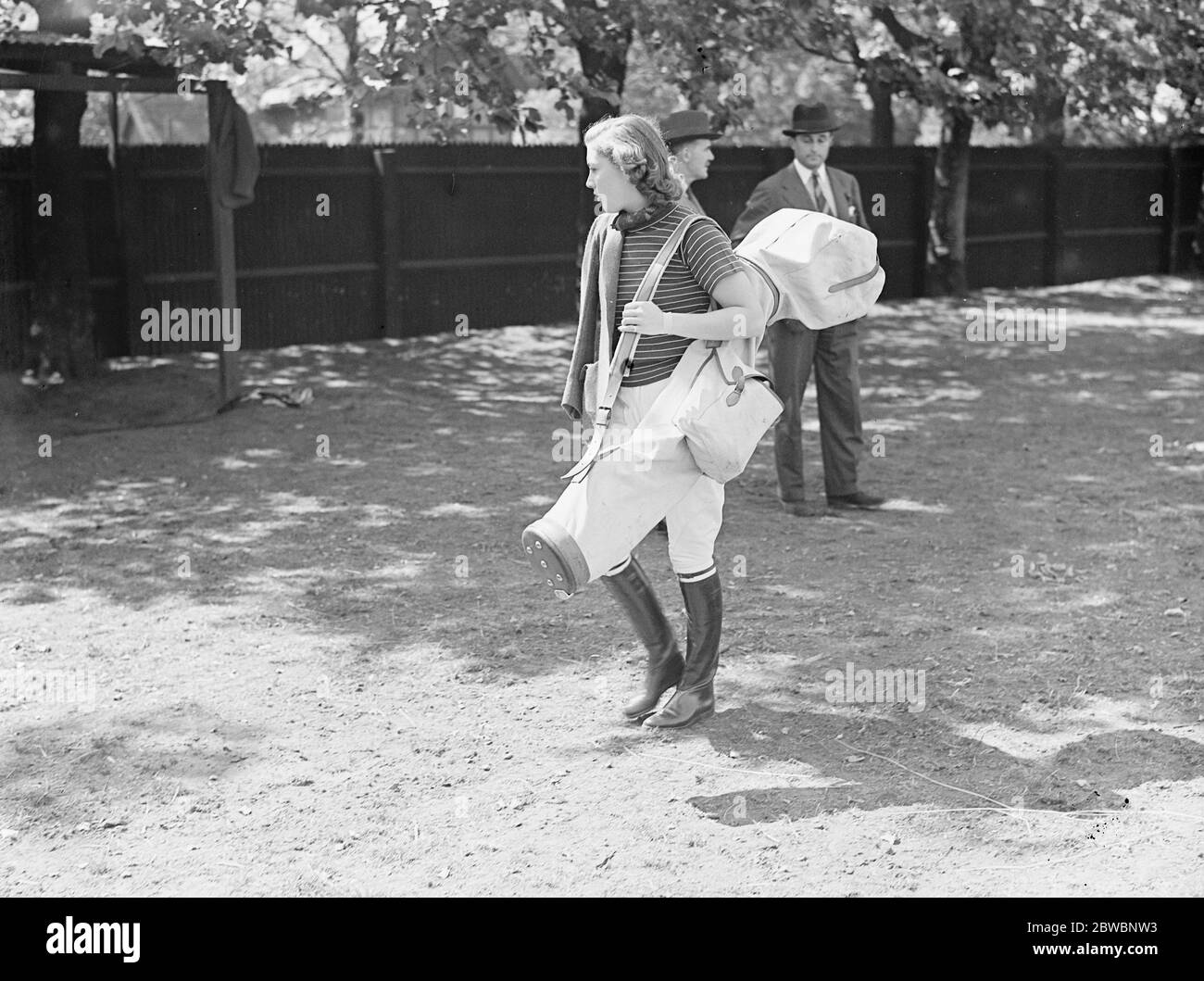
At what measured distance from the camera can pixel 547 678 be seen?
5.54 m

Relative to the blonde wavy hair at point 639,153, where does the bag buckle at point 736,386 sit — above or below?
below

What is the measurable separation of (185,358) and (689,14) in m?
5.19

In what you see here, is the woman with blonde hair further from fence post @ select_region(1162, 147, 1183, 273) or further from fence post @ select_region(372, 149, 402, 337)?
fence post @ select_region(1162, 147, 1183, 273)

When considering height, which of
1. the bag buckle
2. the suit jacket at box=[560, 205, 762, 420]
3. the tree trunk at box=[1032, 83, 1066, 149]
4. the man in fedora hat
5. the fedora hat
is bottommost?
the bag buckle

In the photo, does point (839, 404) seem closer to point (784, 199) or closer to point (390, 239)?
point (784, 199)

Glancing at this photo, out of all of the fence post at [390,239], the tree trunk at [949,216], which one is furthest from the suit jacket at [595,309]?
the tree trunk at [949,216]

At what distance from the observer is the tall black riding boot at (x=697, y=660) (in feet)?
16.1

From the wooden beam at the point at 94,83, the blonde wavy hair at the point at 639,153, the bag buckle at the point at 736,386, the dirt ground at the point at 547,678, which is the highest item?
the wooden beam at the point at 94,83

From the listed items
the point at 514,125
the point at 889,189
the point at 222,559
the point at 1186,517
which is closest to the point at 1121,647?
the point at 1186,517

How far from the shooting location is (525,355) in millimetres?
14688

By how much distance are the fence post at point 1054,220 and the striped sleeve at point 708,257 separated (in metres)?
18.1

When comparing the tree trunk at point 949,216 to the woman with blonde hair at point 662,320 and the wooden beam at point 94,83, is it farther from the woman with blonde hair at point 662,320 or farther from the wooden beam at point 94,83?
the woman with blonde hair at point 662,320

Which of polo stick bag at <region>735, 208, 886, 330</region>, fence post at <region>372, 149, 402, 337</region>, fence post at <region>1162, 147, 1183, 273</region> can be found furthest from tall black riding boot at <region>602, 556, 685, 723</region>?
fence post at <region>1162, 147, 1183, 273</region>

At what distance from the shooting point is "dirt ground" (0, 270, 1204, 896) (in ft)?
13.4
